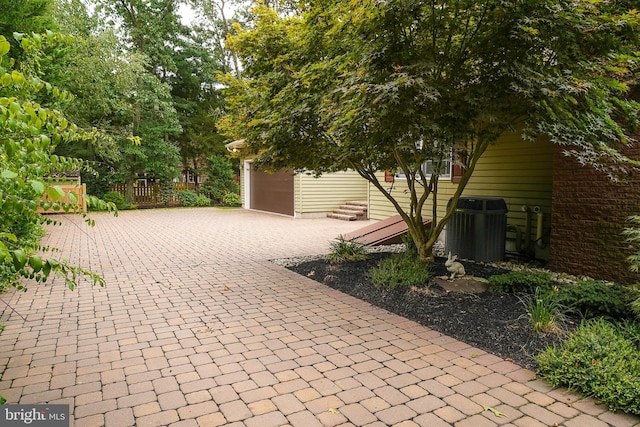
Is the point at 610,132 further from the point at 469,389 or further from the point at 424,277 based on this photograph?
the point at 469,389

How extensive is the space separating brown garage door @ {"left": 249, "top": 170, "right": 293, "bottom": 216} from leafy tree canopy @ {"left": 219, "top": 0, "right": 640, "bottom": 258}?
32.4ft

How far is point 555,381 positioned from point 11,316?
485 cm

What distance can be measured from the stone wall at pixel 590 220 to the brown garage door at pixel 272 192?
10.1 meters

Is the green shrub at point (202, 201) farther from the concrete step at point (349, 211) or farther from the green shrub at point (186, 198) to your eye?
the concrete step at point (349, 211)

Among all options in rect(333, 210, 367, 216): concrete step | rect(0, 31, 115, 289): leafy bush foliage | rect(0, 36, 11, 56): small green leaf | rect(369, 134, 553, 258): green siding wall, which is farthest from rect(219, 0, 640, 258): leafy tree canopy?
rect(333, 210, 367, 216): concrete step

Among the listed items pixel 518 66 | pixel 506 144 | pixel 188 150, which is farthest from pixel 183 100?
pixel 518 66

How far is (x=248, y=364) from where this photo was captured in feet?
10.0

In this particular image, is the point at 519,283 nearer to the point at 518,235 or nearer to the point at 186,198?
the point at 518,235

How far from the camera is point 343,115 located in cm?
403

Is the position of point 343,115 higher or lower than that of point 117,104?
lower

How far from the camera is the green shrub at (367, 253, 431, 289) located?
16.2 feet

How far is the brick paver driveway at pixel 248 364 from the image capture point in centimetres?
242

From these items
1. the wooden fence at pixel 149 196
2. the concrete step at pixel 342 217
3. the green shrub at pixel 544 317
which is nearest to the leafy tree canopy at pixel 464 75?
the green shrub at pixel 544 317

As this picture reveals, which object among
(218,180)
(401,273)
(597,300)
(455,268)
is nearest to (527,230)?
(455,268)
